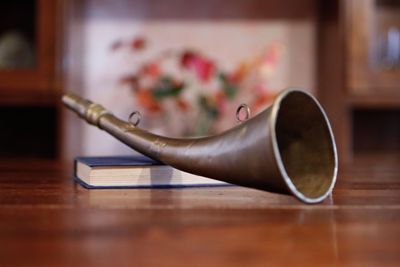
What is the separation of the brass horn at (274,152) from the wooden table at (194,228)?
3 centimetres

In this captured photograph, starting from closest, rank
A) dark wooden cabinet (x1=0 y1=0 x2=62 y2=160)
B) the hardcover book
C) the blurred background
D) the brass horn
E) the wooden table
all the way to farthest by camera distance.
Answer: the wooden table → the brass horn → the hardcover book → dark wooden cabinet (x1=0 y1=0 x2=62 y2=160) → the blurred background

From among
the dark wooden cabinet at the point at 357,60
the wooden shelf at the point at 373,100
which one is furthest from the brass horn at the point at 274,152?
the wooden shelf at the point at 373,100

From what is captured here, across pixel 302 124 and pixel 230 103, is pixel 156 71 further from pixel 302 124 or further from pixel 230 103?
pixel 302 124

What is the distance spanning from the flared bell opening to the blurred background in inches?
44.4

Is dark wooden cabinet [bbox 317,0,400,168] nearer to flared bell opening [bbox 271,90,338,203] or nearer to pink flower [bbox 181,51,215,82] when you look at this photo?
pink flower [bbox 181,51,215,82]

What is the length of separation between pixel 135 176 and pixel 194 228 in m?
0.28

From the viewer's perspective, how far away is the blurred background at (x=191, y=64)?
1.81 meters

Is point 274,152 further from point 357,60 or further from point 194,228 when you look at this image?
point 357,60

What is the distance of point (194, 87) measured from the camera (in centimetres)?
199

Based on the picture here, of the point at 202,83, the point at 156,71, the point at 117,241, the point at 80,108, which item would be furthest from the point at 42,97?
the point at 117,241

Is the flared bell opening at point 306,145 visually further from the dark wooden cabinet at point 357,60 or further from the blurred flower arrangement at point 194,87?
the blurred flower arrangement at point 194,87

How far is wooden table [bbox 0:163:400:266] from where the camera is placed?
0.38 m

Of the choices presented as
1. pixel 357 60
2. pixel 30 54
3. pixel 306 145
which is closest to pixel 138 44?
pixel 30 54

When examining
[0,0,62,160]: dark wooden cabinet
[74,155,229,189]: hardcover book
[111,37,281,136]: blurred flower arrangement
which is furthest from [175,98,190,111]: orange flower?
[74,155,229,189]: hardcover book
